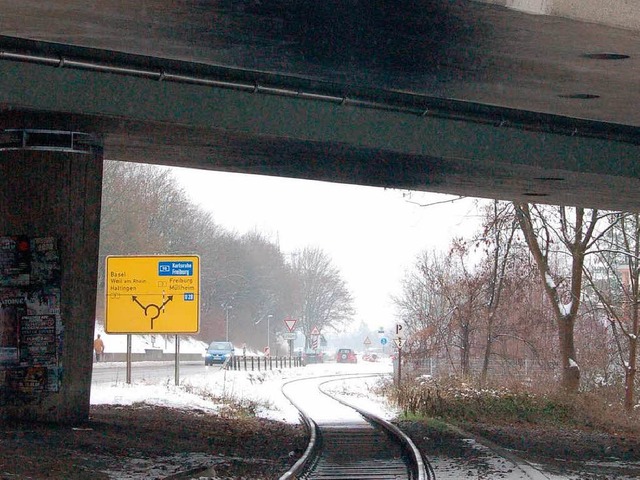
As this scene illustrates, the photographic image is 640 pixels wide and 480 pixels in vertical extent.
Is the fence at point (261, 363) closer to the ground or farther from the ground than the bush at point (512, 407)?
farther from the ground

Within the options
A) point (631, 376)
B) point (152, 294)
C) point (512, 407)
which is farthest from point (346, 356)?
point (512, 407)

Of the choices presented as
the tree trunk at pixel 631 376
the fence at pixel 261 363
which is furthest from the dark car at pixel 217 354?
the tree trunk at pixel 631 376

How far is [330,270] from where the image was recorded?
87.1m

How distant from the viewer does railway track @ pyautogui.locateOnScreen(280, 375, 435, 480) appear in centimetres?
1337

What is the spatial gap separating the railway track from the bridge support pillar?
429 cm

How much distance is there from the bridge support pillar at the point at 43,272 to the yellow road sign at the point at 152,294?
11058 millimetres

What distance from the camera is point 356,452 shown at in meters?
16.8

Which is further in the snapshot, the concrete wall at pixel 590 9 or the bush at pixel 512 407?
the bush at pixel 512 407

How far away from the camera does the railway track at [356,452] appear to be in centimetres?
1337

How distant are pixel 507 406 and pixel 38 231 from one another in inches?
583

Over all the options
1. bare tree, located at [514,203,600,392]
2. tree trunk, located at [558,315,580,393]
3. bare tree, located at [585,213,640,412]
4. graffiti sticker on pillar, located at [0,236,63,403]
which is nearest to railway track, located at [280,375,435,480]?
graffiti sticker on pillar, located at [0,236,63,403]

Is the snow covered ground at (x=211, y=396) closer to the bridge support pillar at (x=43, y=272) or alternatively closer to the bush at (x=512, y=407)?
the bush at (x=512, y=407)

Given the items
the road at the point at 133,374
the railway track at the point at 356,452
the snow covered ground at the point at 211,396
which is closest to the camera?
the railway track at the point at 356,452

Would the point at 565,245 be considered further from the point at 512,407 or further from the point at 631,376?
the point at 512,407
